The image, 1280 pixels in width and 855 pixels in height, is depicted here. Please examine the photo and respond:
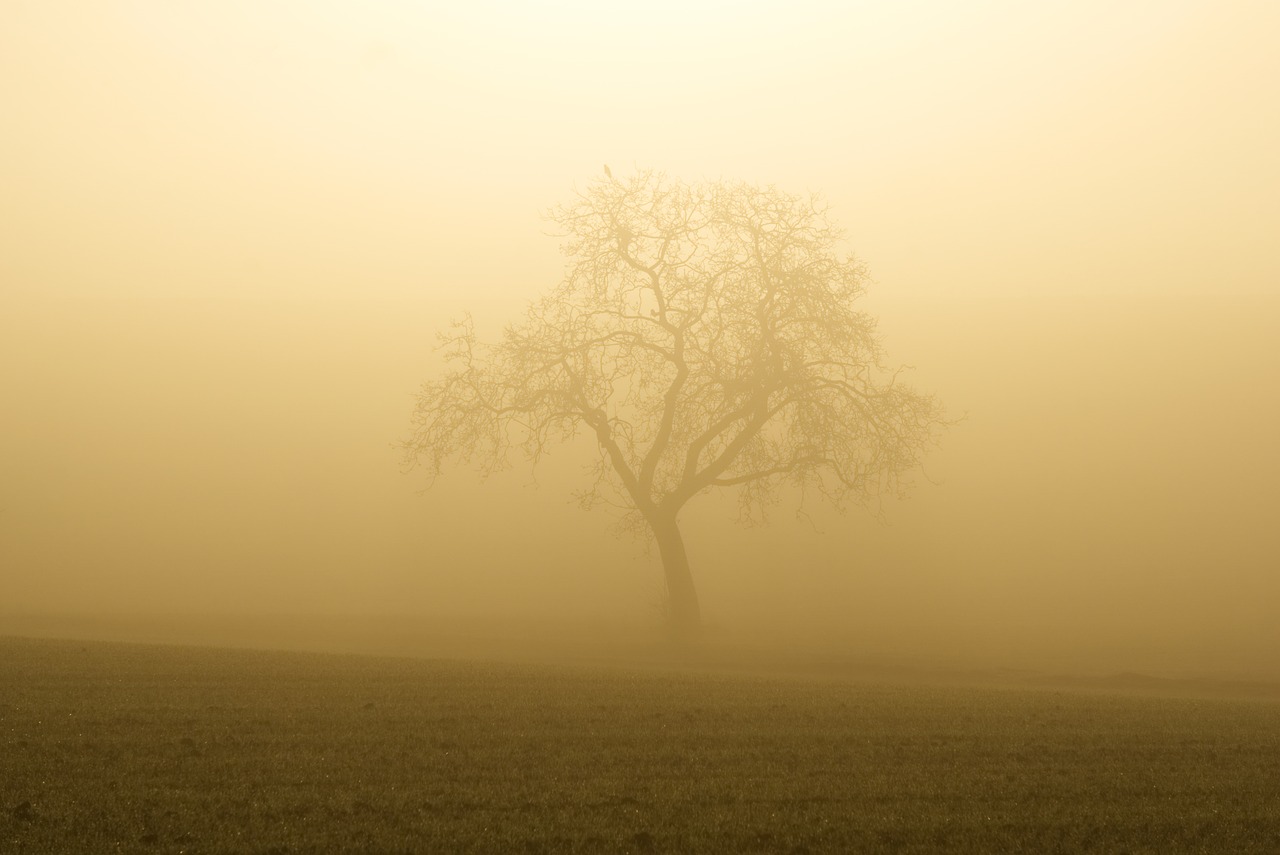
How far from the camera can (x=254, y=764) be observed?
27.4 feet

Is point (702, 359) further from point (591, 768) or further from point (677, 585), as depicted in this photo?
point (591, 768)

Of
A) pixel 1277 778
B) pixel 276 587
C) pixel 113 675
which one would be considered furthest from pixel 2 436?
pixel 1277 778

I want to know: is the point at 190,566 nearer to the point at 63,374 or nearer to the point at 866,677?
the point at 63,374

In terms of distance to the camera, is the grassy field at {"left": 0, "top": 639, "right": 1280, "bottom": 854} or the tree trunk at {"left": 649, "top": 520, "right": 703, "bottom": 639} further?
the tree trunk at {"left": 649, "top": 520, "right": 703, "bottom": 639}

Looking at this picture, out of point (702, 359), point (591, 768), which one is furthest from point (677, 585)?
point (591, 768)

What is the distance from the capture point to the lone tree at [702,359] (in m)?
23.5

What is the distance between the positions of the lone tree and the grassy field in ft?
35.5

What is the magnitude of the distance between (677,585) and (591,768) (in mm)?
16276

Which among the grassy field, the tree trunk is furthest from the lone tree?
the grassy field

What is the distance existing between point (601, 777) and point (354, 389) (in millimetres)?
45974

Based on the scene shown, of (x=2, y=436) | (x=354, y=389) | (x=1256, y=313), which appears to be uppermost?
(x=1256, y=313)

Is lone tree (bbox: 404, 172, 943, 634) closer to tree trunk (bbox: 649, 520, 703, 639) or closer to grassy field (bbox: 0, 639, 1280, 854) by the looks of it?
tree trunk (bbox: 649, 520, 703, 639)

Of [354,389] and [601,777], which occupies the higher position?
[354,389]

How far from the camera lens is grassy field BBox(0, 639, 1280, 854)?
684 centimetres
